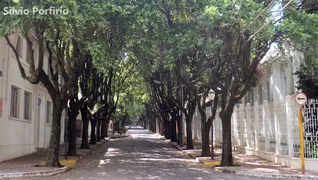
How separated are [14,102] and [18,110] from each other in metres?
0.55

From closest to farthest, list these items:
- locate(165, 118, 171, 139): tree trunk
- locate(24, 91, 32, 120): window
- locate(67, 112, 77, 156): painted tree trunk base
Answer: locate(67, 112, 77, 156): painted tree trunk base
locate(24, 91, 32, 120): window
locate(165, 118, 171, 139): tree trunk

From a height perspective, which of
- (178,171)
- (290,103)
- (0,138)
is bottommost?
(178,171)

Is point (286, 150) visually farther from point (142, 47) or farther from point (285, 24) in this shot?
point (142, 47)

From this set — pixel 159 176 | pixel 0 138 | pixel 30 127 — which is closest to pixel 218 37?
pixel 159 176

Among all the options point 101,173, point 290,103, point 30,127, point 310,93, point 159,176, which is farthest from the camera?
point 30,127

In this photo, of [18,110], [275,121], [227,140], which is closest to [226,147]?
[227,140]

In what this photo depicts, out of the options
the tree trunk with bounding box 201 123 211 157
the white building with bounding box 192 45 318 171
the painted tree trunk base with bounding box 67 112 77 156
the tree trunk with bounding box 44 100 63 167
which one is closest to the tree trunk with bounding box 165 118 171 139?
the white building with bounding box 192 45 318 171

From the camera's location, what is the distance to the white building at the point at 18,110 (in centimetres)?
1719

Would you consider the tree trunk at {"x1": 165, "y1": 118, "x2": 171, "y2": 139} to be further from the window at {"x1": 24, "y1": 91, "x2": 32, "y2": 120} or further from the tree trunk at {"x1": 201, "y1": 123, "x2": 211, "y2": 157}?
the window at {"x1": 24, "y1": 91, "x2": 32, "y2": 120}

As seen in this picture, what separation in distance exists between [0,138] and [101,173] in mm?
5759

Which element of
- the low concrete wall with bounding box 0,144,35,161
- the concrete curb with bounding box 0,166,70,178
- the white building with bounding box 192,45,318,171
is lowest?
the concrete curb with bounding box 0,166,70,178

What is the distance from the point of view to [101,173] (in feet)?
45.1

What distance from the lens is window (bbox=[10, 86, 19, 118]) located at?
1900 centimetres

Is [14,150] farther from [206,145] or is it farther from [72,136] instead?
[206,145]
